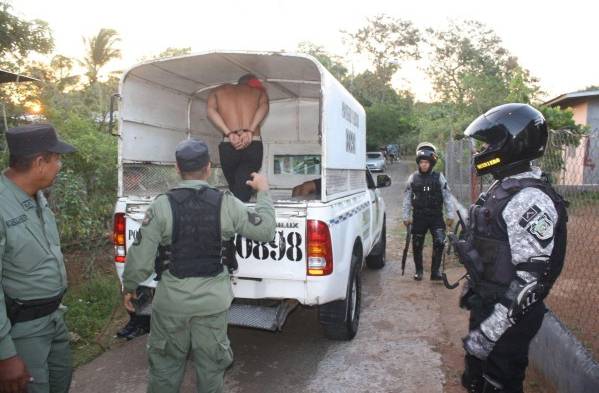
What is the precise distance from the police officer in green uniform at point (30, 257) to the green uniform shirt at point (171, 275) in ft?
1.24

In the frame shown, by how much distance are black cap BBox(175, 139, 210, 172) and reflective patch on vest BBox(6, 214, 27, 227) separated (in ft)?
2.67

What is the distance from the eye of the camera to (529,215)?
7.06ft

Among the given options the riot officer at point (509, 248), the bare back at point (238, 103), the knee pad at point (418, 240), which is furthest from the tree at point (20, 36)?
the riot officer at point (509, 248)

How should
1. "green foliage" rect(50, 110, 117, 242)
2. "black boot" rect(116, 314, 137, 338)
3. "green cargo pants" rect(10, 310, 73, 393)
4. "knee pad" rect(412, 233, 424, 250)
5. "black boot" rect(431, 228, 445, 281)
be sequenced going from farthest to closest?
"knee pad" rect(412, 233, 424, 250), "black boot" rect(431, 228, 445, 281), "green foliage" rect(50, 110, 117, 242), "black boot" rect(116, 314, 137, 338), "green cargo pants" rect(10, 310, 73, 393)

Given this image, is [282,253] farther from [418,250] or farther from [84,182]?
[84,182]

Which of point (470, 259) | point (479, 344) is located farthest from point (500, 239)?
point (479, 344)

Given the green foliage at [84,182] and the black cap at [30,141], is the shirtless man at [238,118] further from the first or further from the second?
the black cap at [30,141]

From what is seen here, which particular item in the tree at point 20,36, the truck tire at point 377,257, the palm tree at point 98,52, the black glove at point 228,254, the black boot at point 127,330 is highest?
the palm tree at point 98,52

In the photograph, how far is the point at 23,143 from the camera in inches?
85.9

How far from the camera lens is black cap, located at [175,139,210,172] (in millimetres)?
2605

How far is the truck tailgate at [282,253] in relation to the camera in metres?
3.38

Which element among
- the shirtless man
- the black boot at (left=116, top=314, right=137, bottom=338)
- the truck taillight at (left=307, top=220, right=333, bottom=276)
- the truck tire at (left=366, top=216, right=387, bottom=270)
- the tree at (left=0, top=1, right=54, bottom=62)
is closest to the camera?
the truck taillight at (left=307, top=220, right=333, bottom=276)

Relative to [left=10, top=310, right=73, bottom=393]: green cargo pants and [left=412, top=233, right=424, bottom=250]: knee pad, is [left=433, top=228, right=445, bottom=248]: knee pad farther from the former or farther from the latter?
[left=10, top=310, right=73, bottom=393]: green cargo pants

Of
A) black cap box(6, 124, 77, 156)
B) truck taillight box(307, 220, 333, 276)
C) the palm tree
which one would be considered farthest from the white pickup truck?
the palm tree
